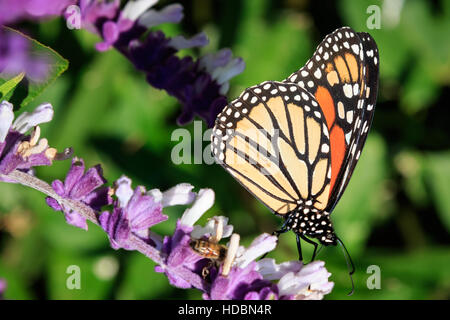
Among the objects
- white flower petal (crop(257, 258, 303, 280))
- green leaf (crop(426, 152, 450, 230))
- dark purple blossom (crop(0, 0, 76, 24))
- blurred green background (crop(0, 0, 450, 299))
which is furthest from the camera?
green leaf (crop(426, 152, 450, 230))

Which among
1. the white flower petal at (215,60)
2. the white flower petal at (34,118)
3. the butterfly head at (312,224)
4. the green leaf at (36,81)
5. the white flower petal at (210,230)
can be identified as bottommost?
the white flower petal at (210,230)

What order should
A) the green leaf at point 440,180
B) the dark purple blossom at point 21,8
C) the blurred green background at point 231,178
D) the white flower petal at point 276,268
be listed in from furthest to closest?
the green leaf at point 440,180
the blurred green background at point 231,178
the white flower petal at point 276,268
the dark purple blossom at point 21,8

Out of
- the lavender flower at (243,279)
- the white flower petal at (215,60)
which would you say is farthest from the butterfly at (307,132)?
the lavender flower at (243,279)

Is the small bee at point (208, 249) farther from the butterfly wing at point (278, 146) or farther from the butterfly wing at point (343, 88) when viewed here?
the butterfly wing at point (343, 88)

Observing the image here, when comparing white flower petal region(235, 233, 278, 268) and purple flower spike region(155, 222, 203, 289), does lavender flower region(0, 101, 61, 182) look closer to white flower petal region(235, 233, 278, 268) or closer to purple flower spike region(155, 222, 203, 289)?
purple flower spike region(155, 222, 203, 289)

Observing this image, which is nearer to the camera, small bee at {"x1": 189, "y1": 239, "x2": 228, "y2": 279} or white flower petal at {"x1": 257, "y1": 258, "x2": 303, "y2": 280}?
small bee at {"x1": 189, "y1": 239, "x2": 228, "y2": 279}

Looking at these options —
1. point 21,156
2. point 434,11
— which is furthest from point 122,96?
point 434,11

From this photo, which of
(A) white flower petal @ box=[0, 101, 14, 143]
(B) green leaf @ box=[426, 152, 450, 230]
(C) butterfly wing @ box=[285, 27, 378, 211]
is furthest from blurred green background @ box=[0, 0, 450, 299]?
(A) white flower petal @ box=[0, 101, 14, 143]
